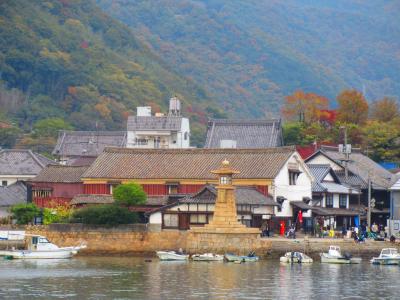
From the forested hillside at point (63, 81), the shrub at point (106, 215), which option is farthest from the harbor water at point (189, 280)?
the forested hillside at point (63, 81)

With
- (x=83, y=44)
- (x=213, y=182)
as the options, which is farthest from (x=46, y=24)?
(x=213, y=182)

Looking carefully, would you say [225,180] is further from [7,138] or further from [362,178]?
Result: [7,138]

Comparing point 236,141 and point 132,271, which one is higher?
point 236,141

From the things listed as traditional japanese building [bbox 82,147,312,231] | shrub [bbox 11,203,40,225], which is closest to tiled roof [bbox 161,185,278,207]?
traditional japanese building [bbox 82,147,312,231]

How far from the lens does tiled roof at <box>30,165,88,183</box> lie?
8131 cm

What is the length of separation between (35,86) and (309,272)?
10402 cm

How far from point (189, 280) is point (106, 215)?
596 inches

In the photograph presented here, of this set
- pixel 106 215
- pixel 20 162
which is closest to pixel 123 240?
pixel 106 215

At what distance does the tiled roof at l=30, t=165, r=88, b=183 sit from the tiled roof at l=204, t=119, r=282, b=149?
16.8m

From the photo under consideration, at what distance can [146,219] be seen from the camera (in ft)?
242

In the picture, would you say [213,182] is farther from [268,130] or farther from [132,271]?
[268,130]

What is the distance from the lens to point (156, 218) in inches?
2847

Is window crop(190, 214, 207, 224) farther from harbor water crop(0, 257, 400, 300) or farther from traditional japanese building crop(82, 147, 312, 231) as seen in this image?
traditional japanese building crop(82, 147, 312, 231)

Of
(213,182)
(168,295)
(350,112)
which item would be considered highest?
(350,112)
